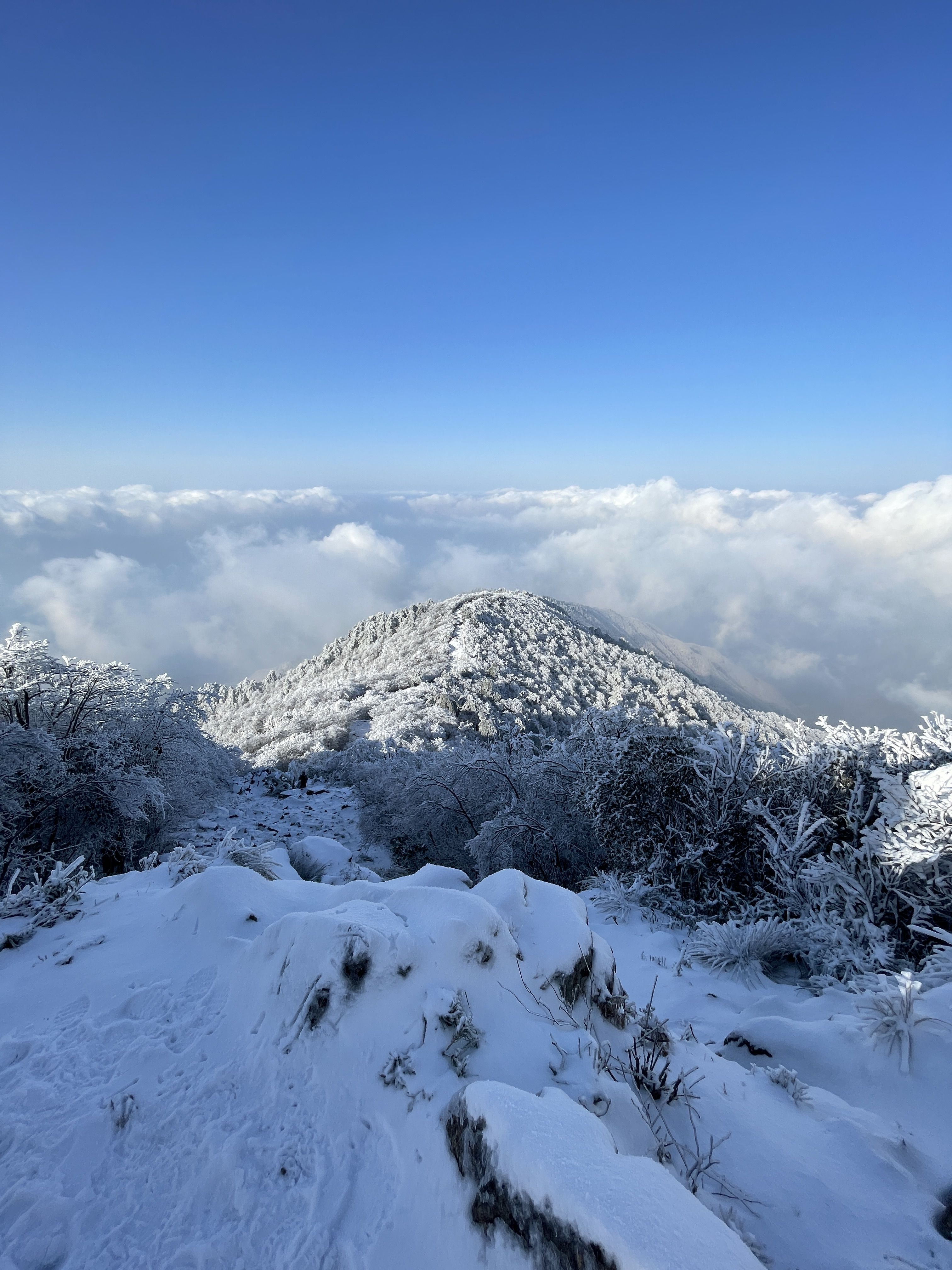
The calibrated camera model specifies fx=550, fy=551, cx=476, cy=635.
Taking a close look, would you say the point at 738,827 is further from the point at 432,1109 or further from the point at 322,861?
the point at 322,861

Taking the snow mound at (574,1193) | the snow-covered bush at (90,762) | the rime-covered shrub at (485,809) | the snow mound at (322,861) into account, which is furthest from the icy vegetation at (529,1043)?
the rime-covered shrub at (485,809)

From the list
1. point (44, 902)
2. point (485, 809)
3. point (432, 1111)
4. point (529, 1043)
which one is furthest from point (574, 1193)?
point (485, 809)

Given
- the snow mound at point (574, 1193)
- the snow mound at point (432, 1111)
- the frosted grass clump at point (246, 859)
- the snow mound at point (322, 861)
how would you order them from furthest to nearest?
the snow mound at point (322, 861), the frosted grass clump at point (246, 859), the snow mound at point (432, 1111), the snow mound at point (574, 1193)

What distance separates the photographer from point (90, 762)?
10602mm

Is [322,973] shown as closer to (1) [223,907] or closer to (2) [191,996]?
(2) [191,996]

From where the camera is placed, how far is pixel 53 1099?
10.1 ft

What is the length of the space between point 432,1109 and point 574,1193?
973mm

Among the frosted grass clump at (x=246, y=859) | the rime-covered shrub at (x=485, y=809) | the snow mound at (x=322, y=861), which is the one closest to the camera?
the frosted grass clump at (x=246, y=859)

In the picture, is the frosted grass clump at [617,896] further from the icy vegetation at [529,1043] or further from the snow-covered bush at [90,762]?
the snow-covered bush at [90,762]

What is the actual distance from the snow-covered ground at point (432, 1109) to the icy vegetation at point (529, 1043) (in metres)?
0.02

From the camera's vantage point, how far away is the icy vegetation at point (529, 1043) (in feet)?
7.69

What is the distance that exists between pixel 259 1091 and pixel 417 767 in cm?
1200

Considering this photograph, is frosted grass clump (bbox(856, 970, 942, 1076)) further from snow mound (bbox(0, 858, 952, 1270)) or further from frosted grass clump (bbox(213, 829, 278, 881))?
frosted grass clump (bbox(213, 829, 278, 881))

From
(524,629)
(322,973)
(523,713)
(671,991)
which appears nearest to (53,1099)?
(322,973)
